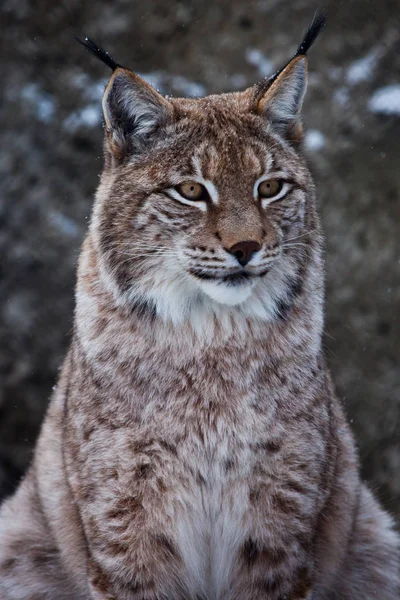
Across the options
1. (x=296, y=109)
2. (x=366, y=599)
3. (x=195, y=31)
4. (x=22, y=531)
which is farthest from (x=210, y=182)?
(x=195, y=31)

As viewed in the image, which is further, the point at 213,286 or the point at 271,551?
the point at 271,551

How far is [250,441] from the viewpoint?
3.51 metres

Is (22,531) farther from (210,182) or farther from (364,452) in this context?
(364,452)

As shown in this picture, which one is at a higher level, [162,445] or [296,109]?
[296,109]

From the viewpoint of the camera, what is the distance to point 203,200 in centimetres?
340

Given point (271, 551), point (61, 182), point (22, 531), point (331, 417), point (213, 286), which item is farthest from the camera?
point (61, 182)

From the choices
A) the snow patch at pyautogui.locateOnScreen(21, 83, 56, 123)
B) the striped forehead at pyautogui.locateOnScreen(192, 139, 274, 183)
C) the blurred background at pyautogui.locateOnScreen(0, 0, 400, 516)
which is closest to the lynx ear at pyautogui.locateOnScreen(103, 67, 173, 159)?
the striped forehead at pyautogui.locateOnScreen(192, 139, 274, 183)

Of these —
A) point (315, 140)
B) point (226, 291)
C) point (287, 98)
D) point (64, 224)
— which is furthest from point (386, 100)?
point (226, 291)

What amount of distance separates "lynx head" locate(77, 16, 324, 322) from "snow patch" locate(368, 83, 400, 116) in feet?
8.94

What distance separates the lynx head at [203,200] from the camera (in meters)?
3.35

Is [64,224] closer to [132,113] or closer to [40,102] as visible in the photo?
[40,102]

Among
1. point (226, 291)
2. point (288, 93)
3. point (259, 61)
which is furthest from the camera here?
point (259, 61)

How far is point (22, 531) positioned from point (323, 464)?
145 cm

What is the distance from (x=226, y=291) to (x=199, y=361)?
360 mm
